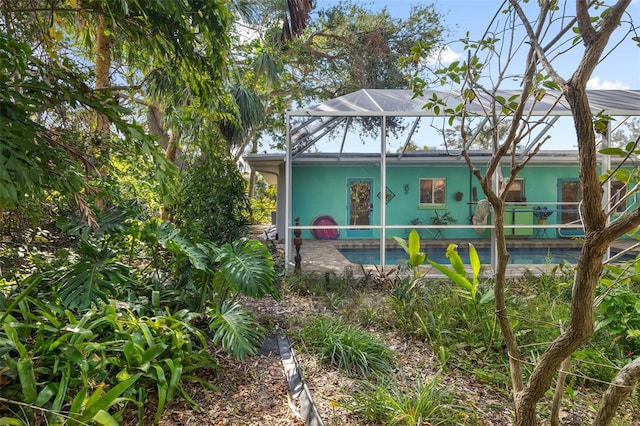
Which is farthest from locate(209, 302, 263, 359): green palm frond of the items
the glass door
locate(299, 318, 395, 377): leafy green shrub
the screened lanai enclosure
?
the glass door

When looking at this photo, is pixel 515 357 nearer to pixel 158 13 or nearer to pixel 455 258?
pixel 455 258

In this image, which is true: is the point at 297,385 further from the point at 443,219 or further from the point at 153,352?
the point at 443,219

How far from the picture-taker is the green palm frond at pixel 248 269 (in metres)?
2.76

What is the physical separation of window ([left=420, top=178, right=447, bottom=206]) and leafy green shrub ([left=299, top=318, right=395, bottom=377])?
8228 millimetres

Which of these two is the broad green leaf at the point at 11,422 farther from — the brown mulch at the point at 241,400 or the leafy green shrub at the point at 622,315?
the leafy green shrub at the point at 622,315

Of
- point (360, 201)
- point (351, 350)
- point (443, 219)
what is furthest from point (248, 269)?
point (443, 219)

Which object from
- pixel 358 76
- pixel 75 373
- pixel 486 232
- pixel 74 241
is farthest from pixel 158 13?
pixel 358 76

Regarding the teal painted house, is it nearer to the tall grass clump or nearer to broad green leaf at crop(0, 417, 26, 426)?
the tall grass clump

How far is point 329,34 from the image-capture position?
11.8 m

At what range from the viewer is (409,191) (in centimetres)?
1083

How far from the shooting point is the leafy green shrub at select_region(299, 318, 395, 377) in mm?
2766

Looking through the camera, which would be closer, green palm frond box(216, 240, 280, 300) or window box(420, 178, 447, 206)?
green palm frond box(216, 240, 280, 300)

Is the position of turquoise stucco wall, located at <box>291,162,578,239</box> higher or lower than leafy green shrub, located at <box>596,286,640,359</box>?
higher

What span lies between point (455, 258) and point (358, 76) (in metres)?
10.6
